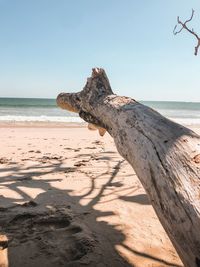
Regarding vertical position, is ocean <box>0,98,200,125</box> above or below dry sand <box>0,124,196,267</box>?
below

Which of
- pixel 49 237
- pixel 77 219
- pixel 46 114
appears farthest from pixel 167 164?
pixel 46 114

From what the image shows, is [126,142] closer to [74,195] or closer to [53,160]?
[74,195]

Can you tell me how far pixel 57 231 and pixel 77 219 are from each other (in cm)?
35

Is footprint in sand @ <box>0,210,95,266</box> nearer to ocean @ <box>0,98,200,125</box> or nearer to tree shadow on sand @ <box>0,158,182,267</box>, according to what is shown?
tree shadow on sand @ <box>0,158,182,267</box>

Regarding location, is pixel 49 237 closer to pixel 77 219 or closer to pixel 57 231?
pixel 57 231

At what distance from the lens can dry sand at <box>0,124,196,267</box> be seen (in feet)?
7.91

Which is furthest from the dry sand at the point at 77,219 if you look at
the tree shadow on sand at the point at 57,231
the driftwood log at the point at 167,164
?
the driftwood log at the point at 167,164

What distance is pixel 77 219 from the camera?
121 inches

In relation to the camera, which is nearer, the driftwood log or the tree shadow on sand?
the driftwood log

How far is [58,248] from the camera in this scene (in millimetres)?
2475

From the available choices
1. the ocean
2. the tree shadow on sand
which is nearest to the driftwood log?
the tree shadow on sand

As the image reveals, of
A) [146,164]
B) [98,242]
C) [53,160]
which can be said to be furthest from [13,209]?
[53,160]

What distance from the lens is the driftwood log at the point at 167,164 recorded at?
1477 mm

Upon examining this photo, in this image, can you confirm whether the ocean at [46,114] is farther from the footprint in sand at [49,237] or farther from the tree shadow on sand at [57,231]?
the footprint in sand at [49,237]
